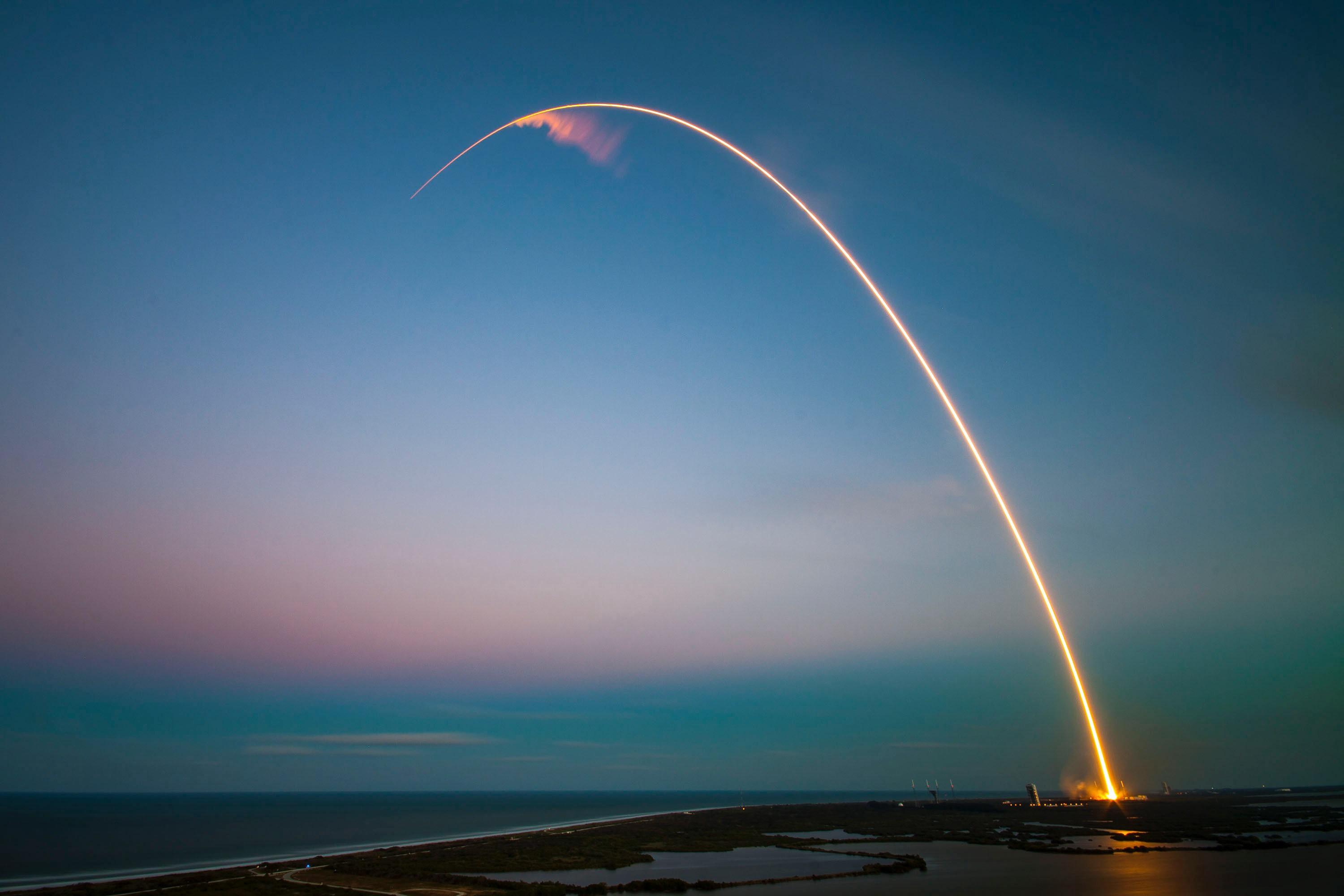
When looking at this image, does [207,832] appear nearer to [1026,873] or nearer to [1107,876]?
[1026,873]

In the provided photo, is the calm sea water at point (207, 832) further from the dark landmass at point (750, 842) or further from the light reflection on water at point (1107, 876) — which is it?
the light reflection on water at point (1107, 876)

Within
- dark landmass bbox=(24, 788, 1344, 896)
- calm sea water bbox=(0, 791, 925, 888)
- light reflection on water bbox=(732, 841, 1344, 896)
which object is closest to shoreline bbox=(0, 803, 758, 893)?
calm sea water bbox=(0, 791, 925, 888)

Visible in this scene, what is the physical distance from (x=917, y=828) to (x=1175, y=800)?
85.8 metres

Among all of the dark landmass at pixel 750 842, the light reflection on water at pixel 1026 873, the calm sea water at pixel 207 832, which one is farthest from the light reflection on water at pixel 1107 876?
the calm sea water at pixel 207 832

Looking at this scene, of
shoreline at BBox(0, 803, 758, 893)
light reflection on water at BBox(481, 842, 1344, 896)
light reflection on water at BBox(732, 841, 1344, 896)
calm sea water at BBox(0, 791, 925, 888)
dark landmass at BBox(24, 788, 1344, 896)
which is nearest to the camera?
light reflection on water at BBox(732, 841, 1344, 896)

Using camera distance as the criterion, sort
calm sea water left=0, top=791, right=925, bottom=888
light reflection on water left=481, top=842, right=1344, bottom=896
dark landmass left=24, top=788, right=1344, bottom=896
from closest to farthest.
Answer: light reflection on water left=481, top=842, right=1344, bottom=896, dark landmass left=24, top=788, right=1344, bottom=896, calm sea water left=0, top=791, right=925, bottom=888

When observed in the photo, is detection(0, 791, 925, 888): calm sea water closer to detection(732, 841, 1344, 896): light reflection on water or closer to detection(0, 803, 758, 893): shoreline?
detection(0, 803, 758, 893): shoreline

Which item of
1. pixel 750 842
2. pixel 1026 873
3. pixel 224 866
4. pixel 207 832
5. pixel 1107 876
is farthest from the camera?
pixel 207 832

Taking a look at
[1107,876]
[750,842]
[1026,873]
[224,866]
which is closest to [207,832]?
[224,866]

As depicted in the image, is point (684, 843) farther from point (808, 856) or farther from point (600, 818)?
point (600, 818)

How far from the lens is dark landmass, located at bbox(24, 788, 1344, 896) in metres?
39.1

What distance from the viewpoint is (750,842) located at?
65.5 meters

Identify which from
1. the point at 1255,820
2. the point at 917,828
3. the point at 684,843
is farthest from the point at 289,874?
the point at 1255,820

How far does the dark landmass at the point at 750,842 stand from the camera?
39094 mm
